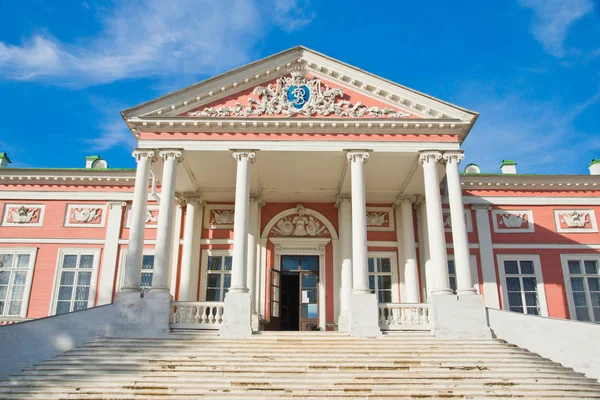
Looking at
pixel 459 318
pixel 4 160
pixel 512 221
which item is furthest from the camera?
pixel 4 160

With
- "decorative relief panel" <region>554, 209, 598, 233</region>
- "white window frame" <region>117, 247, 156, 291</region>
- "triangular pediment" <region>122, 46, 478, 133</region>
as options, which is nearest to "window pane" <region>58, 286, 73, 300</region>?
"white window frame" <region>117, 247, 156, 291</region>

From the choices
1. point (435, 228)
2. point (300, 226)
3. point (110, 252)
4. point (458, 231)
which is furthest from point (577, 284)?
point (110, 252)

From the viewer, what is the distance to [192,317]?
46.5 ft

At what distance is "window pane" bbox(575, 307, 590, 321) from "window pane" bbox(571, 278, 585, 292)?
2.19 feet

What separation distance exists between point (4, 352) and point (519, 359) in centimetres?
1166

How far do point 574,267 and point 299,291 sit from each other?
997cm

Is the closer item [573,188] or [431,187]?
[431,187]

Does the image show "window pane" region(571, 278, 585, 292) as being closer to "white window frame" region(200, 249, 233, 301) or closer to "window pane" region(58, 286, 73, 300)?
"white window frame" region(200, 249, 233, 301)

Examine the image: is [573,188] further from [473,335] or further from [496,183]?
[473,335]

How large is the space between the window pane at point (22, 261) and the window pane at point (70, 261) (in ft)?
4.21

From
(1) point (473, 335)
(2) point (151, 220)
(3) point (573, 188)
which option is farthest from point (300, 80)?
(3) point (573, 188)

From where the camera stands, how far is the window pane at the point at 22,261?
18547mm

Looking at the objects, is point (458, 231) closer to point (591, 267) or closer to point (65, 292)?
point (591, 267)

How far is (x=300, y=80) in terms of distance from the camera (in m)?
16.0
